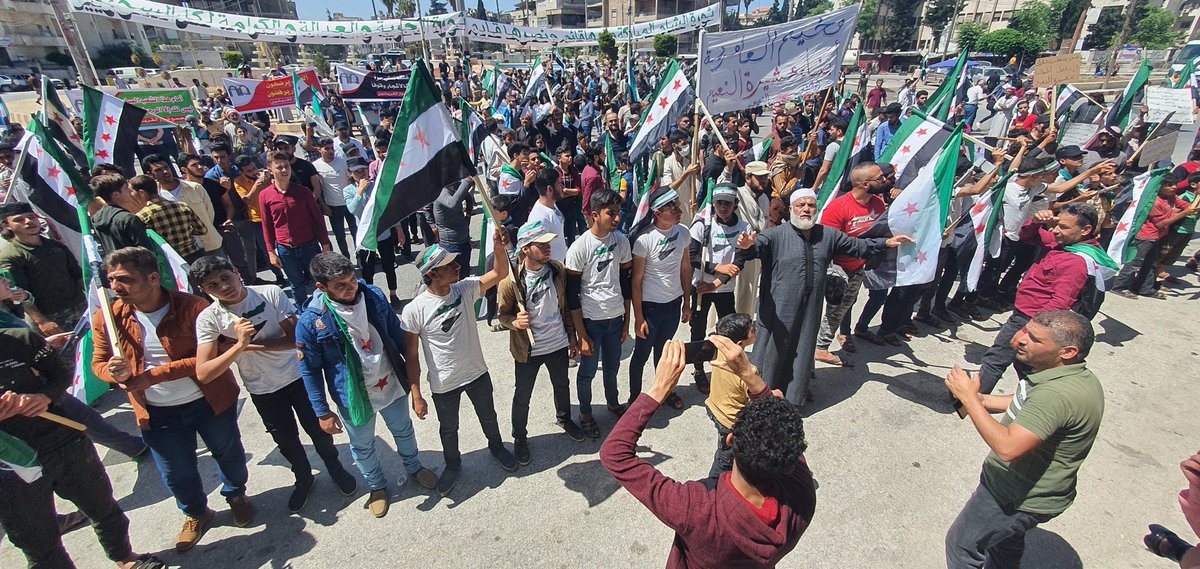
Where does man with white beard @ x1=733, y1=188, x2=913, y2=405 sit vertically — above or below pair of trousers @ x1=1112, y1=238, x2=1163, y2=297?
above

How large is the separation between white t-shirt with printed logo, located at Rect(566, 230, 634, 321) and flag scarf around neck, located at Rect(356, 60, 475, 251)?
1.04 m

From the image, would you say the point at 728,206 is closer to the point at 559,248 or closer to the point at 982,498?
the point at 559,248

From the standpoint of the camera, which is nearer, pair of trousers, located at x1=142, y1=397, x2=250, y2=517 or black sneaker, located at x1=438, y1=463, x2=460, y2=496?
pair of trousers, located at x1=142, y1=397, x2=250, y2=517

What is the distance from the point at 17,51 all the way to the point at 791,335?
265 feet

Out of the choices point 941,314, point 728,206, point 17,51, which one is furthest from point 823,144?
point 17,51

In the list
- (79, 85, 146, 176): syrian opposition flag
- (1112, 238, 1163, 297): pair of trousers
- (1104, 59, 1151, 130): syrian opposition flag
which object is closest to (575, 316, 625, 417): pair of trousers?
(79, 85, 146, 176): syrian opposition flag

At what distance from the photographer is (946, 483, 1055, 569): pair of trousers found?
2.55m

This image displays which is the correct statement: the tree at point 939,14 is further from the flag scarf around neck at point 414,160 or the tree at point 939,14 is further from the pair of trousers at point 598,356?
the flag scarf around neck at point 414,160

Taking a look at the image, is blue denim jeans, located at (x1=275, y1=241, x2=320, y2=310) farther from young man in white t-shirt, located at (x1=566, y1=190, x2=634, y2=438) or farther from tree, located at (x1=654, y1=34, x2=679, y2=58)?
tree, located at (x1=654, y1=34, x2=679, y2=58)

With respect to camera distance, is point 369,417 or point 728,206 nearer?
point 369,417

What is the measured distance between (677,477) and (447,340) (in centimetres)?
196

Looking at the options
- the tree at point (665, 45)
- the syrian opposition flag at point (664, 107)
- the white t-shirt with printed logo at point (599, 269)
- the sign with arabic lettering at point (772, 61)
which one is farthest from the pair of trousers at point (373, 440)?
the tree at point (665, 45)

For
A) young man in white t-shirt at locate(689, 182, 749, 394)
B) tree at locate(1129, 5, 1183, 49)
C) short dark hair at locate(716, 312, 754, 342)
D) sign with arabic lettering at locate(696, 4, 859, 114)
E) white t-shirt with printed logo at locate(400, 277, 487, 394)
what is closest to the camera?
short dark hair at locate(716, 312, 754, 342)

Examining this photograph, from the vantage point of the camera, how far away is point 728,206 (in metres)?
4.26
